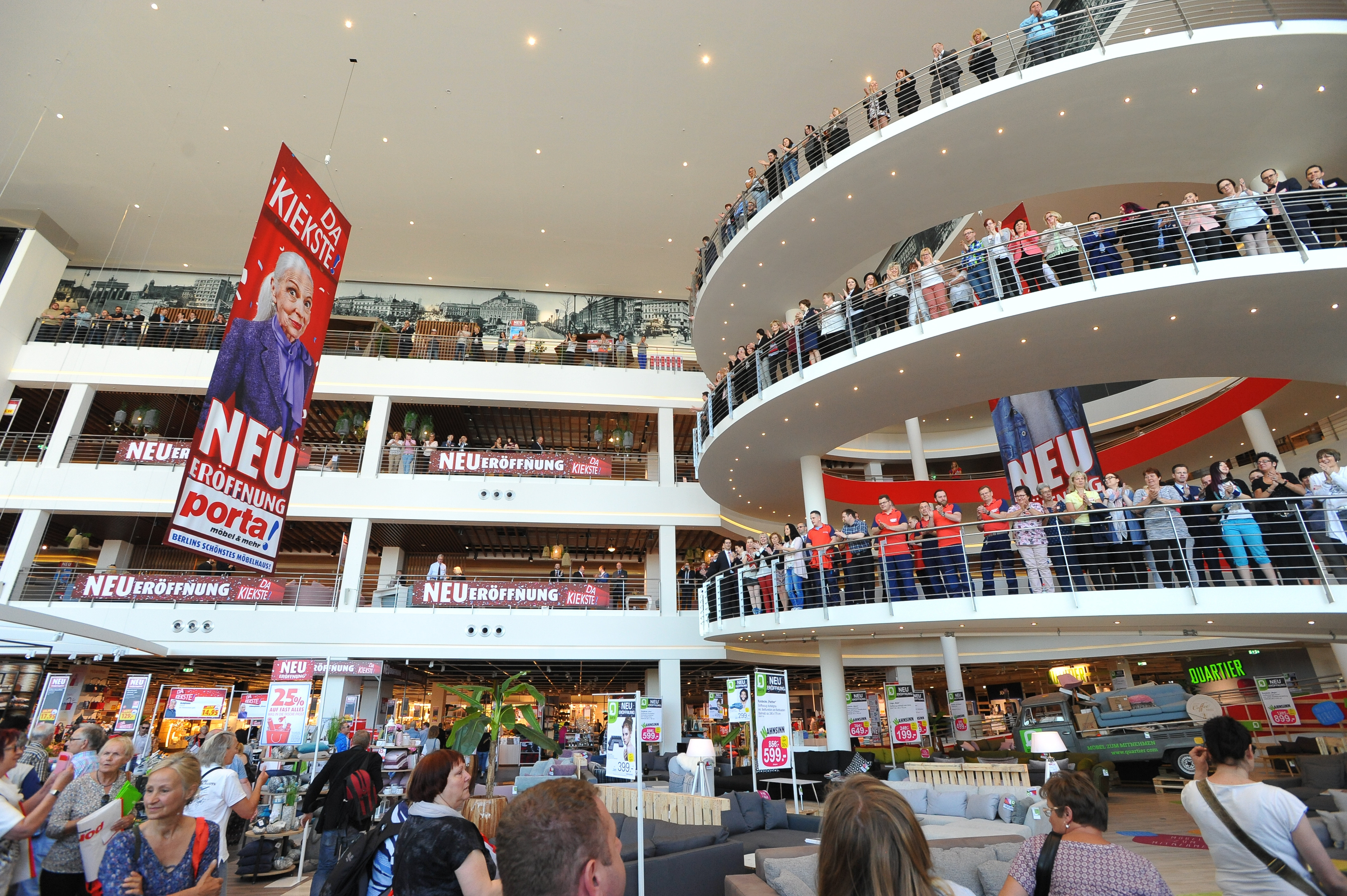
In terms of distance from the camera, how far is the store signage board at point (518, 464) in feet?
56.6

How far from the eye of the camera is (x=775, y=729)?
7.32 metres

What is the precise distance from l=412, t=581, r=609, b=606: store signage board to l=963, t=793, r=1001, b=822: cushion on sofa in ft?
32.8

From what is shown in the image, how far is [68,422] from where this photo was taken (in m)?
16.9

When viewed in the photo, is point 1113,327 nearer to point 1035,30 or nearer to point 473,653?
point 1035,30

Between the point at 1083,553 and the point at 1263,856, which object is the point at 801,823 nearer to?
the point at 1083,553

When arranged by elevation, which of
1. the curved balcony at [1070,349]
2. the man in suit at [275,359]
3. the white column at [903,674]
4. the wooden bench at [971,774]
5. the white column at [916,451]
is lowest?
the wooden bench at [971,774]

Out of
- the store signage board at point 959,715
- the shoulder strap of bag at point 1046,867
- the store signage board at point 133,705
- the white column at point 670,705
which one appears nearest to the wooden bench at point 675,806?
the shoulder strap of bag at point 1046,867

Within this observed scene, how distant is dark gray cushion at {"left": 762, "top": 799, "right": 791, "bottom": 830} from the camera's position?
693cm

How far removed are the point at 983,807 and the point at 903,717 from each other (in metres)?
5.46

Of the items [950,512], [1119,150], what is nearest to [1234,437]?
[1119,150]

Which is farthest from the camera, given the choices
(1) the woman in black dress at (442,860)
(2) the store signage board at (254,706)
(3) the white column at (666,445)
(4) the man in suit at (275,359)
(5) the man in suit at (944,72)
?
(3) the white column at (666,445)

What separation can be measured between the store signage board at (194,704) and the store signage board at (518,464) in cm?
698

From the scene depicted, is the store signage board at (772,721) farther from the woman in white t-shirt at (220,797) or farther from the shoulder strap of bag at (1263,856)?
the shoulder strap of bag at (1263,856)

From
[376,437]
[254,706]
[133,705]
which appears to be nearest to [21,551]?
[133,705]
